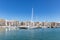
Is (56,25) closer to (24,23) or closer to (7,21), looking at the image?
(24,23)

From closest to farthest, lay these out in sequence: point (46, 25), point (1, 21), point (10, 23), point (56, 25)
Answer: point (1, 21) → point (10, 23) → point (46, 25) → point (56, 25)

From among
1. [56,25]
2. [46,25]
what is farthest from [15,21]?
[56,25]

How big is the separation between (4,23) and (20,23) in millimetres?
7259

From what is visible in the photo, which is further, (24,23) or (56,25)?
(56,25)

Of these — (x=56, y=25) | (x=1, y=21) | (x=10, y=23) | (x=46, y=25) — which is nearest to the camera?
(x=1, y=21)

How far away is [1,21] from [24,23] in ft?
30.3

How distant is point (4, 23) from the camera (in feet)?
135

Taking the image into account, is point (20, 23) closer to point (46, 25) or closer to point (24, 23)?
point (24, 23)

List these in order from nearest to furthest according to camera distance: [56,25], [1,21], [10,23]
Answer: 1. [1,21]
2. [10,23]
3. [56,25]

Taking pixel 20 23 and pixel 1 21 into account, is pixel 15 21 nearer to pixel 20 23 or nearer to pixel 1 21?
pixel 20 23

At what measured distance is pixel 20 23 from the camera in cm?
4666

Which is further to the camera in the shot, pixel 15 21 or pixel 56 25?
pixel 56 25

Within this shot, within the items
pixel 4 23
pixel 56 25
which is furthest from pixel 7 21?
pixel 56 25

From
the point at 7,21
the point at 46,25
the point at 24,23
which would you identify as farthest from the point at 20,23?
the point at 46,25
